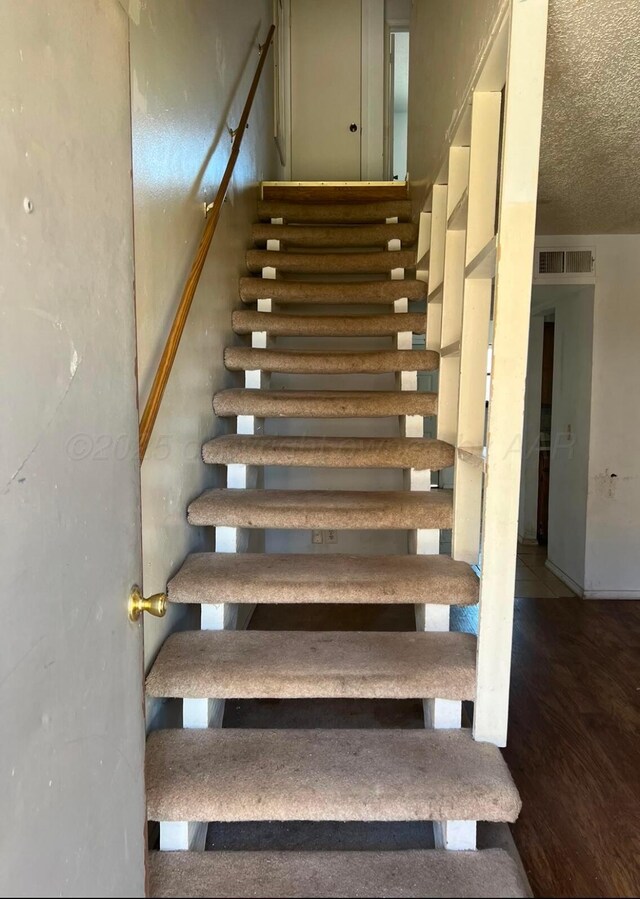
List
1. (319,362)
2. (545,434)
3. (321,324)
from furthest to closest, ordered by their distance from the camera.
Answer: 1. (545,434)
2. (321,324)
3. (319,362)

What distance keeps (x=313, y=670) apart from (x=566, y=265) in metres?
2.83

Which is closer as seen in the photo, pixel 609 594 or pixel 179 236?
pixel 179 236

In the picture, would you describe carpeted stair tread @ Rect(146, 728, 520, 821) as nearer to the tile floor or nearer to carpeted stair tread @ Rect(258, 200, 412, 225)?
the tile floor

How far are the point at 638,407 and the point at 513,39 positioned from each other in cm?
257

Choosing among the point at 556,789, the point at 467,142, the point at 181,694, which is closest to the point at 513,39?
the point at 467,142

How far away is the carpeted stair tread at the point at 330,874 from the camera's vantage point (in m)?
1.02

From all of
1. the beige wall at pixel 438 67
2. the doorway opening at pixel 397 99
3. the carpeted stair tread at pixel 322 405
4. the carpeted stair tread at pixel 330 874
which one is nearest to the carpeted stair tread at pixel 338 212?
the beige wall at pixel 438 67

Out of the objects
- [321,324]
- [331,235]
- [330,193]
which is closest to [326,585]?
[321,324]

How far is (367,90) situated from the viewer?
4.64 m

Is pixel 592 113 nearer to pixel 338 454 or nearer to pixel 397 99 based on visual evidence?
pixel 338 454

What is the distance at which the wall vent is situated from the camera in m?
3.08

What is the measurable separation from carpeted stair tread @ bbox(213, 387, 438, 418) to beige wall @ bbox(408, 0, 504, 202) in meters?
1.03

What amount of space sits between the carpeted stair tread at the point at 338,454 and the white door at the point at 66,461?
1.00 m

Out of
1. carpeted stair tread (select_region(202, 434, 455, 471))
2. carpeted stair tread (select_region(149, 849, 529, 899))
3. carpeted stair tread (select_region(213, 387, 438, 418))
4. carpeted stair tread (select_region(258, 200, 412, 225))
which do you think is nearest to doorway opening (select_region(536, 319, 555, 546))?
carpeted stair tread (select_region(258, 200, 412, 225))
